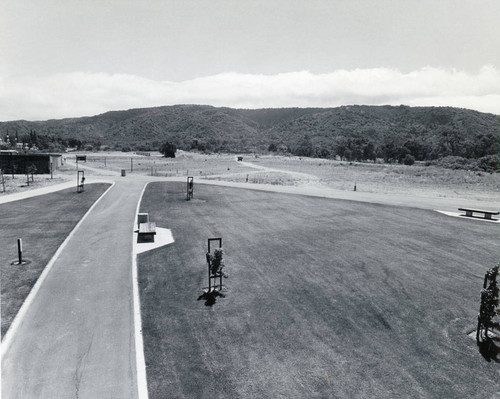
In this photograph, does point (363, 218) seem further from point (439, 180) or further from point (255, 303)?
point (439, 180)

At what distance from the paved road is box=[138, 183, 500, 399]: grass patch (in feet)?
2.15

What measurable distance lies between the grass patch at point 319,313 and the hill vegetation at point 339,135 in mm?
85603

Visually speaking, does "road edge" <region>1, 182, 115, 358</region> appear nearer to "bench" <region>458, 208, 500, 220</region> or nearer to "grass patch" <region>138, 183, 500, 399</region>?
"grass patch" <region>138, 183, 500, 399</region>

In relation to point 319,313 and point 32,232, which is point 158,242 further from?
point 319,313

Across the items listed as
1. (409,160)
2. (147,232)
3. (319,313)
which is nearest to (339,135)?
(409,160)

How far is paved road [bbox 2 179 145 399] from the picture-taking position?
748 centimetres

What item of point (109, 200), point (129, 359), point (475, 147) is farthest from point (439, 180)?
point (475, 147)

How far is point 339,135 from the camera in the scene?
164 metres

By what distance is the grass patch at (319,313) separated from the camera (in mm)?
7852

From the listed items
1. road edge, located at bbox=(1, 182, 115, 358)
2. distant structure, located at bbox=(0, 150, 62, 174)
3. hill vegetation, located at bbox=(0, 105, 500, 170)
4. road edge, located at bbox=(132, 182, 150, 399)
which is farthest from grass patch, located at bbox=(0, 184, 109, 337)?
hill vegetation, located at bbox=(0, 105, 500, 170)

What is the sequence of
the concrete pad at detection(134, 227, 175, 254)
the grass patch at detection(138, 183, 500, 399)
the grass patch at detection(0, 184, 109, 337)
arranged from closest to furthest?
the grass patch at detection(138, 183, 500, 399), the grass patch at detection(0, 184, 109, 337), the concrete pad at detection(134, 227, 175, 254)

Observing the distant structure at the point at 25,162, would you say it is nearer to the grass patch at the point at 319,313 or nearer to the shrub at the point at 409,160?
the grass patch at the point at 319,313

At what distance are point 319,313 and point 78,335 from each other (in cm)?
676

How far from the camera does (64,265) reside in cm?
1425
